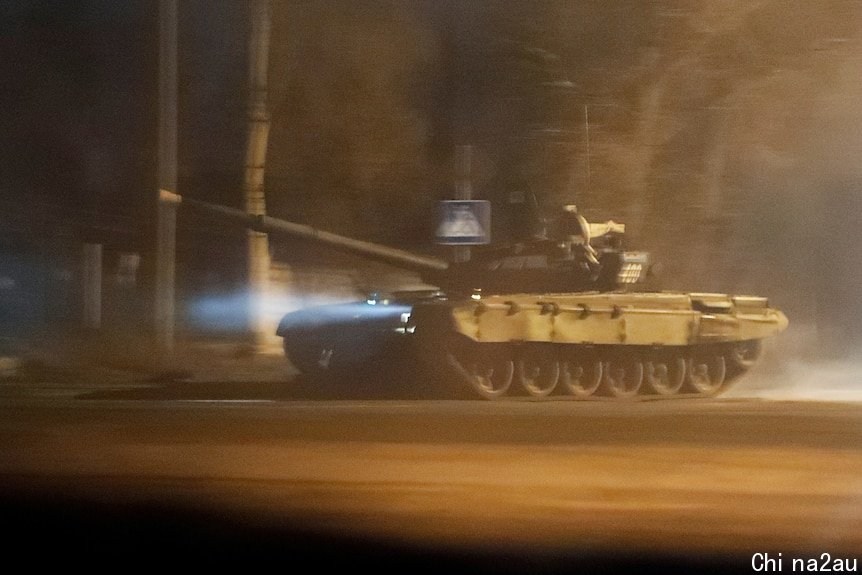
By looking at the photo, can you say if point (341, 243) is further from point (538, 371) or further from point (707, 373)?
point (707, 373)

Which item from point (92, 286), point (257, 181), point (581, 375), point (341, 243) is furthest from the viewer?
point (257, 181)

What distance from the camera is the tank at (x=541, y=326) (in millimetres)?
13773

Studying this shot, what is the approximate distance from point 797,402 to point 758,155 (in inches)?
311

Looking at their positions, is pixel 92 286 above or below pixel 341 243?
below

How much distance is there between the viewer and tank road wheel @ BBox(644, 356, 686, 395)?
1527cm

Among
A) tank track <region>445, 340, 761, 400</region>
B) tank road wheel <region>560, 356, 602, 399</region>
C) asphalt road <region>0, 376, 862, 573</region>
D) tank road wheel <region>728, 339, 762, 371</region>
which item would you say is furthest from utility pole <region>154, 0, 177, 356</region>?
tank road wheel <region>728, 339, 762, 371</region>

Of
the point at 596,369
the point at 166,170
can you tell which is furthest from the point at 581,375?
the point at 166,170

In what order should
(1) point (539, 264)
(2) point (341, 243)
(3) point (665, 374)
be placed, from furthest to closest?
1. (2) point (341, 243)
2. (3) point (665, 374)
3. (1) point (539, 264)

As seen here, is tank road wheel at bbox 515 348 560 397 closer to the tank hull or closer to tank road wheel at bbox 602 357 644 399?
the tank hull

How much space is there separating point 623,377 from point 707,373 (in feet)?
4.50

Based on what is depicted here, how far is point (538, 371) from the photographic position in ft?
47.9

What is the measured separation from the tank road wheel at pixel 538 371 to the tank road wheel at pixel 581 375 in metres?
0.12

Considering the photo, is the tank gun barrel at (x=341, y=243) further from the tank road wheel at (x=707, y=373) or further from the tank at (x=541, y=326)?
the tank road wheel at (x=707, y=373)

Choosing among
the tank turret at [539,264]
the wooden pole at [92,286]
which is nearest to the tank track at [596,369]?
the tank turret at [539,264]
